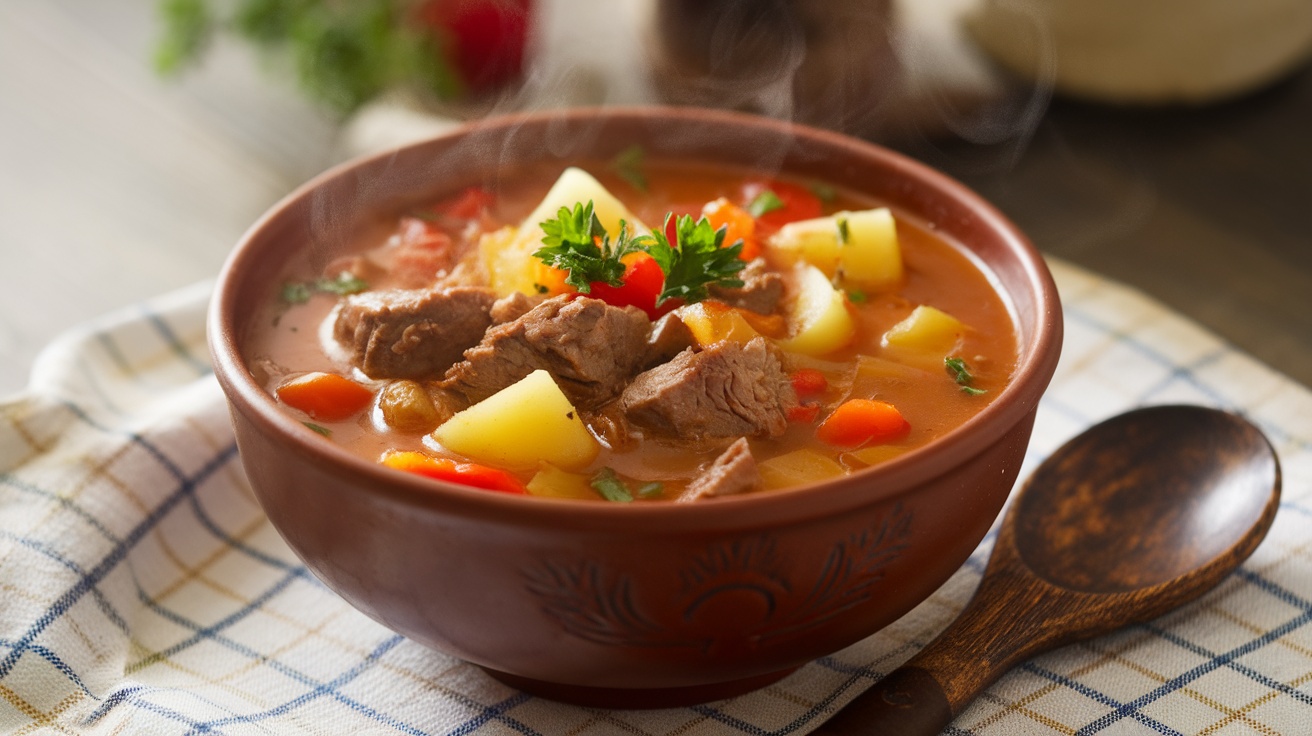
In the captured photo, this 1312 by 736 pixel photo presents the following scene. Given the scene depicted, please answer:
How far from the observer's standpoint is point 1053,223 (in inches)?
198

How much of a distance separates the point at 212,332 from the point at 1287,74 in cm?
495

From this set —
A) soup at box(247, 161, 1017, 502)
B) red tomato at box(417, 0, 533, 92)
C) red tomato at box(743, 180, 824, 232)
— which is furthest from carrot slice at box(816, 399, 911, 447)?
red tomato at box(417, 0, 533, 92)

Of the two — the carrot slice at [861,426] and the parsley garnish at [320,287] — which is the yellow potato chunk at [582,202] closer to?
the parsley garnish at [320,287]

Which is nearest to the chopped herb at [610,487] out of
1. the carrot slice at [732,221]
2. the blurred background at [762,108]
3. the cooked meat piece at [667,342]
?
the cooked meat piece at [667,342]

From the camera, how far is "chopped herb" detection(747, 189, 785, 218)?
3469mm

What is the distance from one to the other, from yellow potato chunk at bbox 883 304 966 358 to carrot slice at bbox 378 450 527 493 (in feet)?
3.28

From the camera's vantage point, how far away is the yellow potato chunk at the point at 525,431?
8.18 ft

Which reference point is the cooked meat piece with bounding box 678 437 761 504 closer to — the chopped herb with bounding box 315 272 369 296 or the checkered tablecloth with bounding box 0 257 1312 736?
the checkered tablecloth with bounding box 0 257 1312 736

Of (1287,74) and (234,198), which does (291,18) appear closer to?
(234,198)

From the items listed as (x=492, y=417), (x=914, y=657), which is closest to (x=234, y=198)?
(x=492, y=417)

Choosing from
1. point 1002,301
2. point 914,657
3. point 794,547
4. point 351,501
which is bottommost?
point 914,657

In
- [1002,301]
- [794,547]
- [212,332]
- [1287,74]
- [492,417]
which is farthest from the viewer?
[1287,74]

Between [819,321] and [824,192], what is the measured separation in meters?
0.81

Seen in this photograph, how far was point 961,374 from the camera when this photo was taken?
9.17 ft
